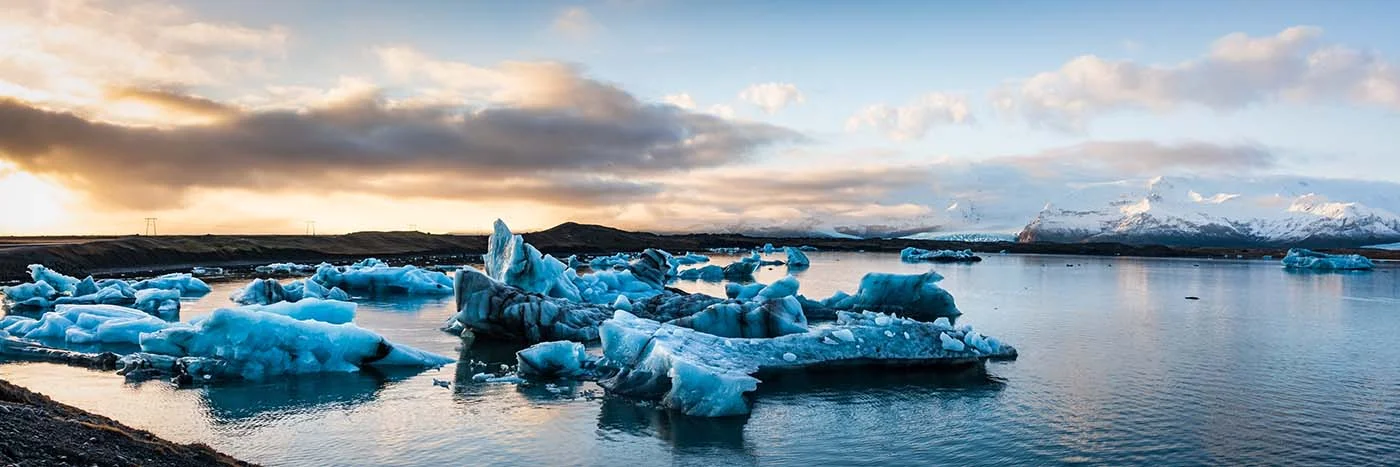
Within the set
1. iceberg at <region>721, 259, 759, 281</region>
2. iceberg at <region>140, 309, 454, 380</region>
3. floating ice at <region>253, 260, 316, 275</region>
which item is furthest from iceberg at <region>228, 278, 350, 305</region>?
floating ice at <region>253, 260, 316, 275</region>

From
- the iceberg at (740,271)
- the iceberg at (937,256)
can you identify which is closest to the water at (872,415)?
the iceberg at (740,271)

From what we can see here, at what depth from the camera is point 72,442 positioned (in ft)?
24.4

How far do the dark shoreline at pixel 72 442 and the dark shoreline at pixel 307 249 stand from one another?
4080cm

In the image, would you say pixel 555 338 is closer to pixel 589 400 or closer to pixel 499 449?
pixel 589 400

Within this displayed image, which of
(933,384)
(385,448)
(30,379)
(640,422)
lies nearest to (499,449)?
(385,448)

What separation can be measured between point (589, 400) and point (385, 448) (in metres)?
3.74

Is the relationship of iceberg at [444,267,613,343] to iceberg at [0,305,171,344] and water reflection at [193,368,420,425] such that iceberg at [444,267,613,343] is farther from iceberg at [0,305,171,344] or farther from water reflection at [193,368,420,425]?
iceberg at [0,305,171,344]

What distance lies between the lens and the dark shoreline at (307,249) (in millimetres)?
50312

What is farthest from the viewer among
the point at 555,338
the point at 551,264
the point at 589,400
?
the point at 551,264

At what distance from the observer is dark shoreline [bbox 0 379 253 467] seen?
6.91 metres

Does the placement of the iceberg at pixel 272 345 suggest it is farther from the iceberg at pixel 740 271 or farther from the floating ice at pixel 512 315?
the iceberg at pixel 740 271

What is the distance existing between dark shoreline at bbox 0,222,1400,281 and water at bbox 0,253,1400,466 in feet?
123

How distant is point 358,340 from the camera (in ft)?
54.2

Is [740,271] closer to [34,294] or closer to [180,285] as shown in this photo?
[180,285]
